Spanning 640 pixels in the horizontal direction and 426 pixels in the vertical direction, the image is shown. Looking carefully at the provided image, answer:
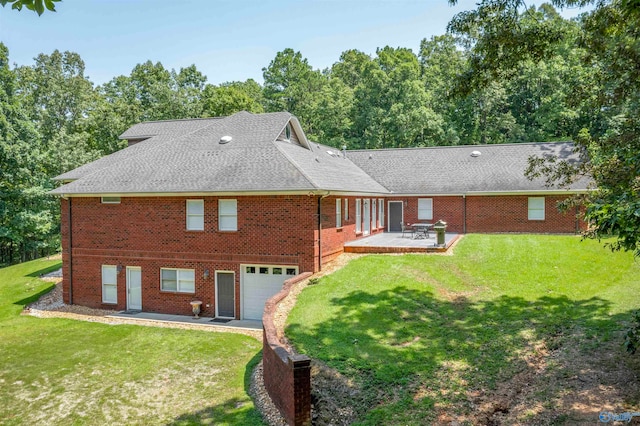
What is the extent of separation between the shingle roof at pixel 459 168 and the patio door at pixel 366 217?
4011 mm

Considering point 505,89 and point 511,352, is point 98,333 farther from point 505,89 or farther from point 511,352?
point 505,89

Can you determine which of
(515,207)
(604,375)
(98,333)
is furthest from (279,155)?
(515,207)

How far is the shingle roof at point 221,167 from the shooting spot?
56.1 feet

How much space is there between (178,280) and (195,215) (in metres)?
2.81

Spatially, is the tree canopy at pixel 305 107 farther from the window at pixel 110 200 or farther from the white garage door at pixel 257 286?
the window at pixel 110 200

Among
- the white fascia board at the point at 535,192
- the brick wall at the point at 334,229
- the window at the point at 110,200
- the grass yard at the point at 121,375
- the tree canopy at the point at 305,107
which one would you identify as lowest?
the grass yard at the point at 121,375

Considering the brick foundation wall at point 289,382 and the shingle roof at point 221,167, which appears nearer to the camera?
the brick foundation wall at point 289,382

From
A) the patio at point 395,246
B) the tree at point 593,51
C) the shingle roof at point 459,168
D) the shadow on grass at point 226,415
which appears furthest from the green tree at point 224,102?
the shadow on grass at point 226,415

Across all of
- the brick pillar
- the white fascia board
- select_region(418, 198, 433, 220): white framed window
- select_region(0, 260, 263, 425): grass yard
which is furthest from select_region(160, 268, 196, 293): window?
the white fascia board

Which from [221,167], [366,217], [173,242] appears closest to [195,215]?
[173,242]

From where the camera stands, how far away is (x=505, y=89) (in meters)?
44.7

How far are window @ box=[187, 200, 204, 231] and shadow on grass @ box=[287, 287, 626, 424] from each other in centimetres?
711

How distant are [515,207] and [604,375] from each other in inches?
727

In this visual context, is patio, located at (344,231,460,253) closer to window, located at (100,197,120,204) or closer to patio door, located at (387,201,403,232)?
patio door, located at (387,201,403,232)
